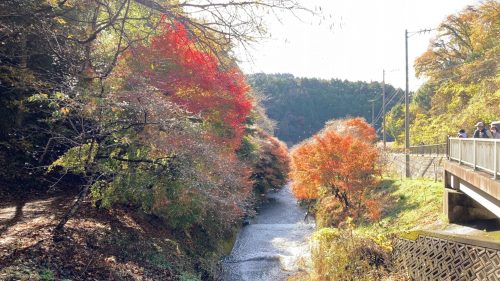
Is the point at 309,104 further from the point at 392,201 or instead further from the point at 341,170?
the point at 392,201

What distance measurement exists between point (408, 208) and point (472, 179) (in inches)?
357

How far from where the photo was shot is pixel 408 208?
1844 centimetres

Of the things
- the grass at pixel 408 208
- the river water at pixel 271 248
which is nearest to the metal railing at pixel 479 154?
the grass at pixel 408 208

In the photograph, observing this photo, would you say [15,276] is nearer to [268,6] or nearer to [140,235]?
[140,235]

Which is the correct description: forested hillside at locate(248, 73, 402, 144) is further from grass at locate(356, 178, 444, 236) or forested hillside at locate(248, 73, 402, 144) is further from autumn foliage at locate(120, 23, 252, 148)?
autumn foliage at locate(120, 23, 252, 148)

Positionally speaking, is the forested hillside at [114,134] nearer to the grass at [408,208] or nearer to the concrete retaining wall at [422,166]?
the grass at [408,208]

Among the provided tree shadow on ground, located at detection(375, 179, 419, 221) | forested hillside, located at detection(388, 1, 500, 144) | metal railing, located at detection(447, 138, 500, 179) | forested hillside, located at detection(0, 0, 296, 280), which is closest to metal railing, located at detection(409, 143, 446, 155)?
forested hillside, located at detection(388, 1, 500, 144)

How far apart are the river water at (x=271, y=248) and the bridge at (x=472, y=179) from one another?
221 inches

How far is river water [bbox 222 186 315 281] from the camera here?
1552cm

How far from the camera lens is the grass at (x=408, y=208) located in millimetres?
15930

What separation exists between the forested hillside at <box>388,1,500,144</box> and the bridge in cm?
1307

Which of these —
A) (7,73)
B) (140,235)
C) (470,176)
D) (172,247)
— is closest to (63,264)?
(140,235)

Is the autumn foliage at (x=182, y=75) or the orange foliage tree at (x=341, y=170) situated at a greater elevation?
the autumn foliage at (x=182, y=75)

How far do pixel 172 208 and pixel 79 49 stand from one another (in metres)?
5.55
